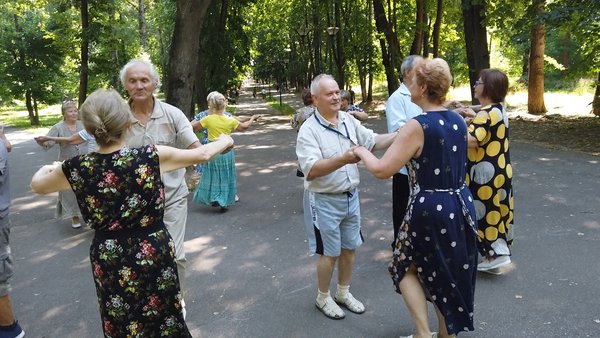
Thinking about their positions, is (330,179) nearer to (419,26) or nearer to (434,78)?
(434,78)

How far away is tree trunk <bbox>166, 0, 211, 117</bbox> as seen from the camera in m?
7.61

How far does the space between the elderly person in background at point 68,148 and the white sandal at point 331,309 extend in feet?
13.9

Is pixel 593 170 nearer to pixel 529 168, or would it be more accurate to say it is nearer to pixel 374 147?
pixel 529 168

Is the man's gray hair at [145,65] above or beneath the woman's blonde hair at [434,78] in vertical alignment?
above

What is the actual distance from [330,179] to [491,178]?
1.63 m

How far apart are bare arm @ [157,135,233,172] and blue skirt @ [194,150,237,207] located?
15.0 feet

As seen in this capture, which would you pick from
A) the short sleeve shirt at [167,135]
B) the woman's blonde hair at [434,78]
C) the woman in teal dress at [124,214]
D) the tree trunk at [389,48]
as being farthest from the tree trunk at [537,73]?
the woman in teal dress at [124,214]

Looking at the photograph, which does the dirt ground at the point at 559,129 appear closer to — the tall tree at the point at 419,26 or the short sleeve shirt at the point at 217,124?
the tall tree at the point at 419,26

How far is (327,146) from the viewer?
3.40 meters

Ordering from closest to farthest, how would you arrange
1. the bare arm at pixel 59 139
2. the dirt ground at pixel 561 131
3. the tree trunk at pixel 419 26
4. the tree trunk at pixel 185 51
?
the bare arm at pixel 59 139, the tree trunk at pixel 185 51, the dirt ground at pixel 561 131, the tree trunk at pixel 419 26

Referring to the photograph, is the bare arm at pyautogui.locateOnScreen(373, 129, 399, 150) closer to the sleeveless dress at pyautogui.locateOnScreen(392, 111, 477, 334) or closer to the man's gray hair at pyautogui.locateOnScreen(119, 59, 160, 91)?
the sleeveless dress at pyautogui.locateOnScreen(392, 111, 477, 334)

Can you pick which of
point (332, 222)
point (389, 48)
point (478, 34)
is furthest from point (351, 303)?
point (389, 48)

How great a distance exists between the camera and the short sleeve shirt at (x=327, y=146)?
333 centimetres

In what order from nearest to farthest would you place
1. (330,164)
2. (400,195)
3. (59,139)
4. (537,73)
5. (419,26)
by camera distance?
(330,164), (400,195), (59,139), (537,73), (419,26)
